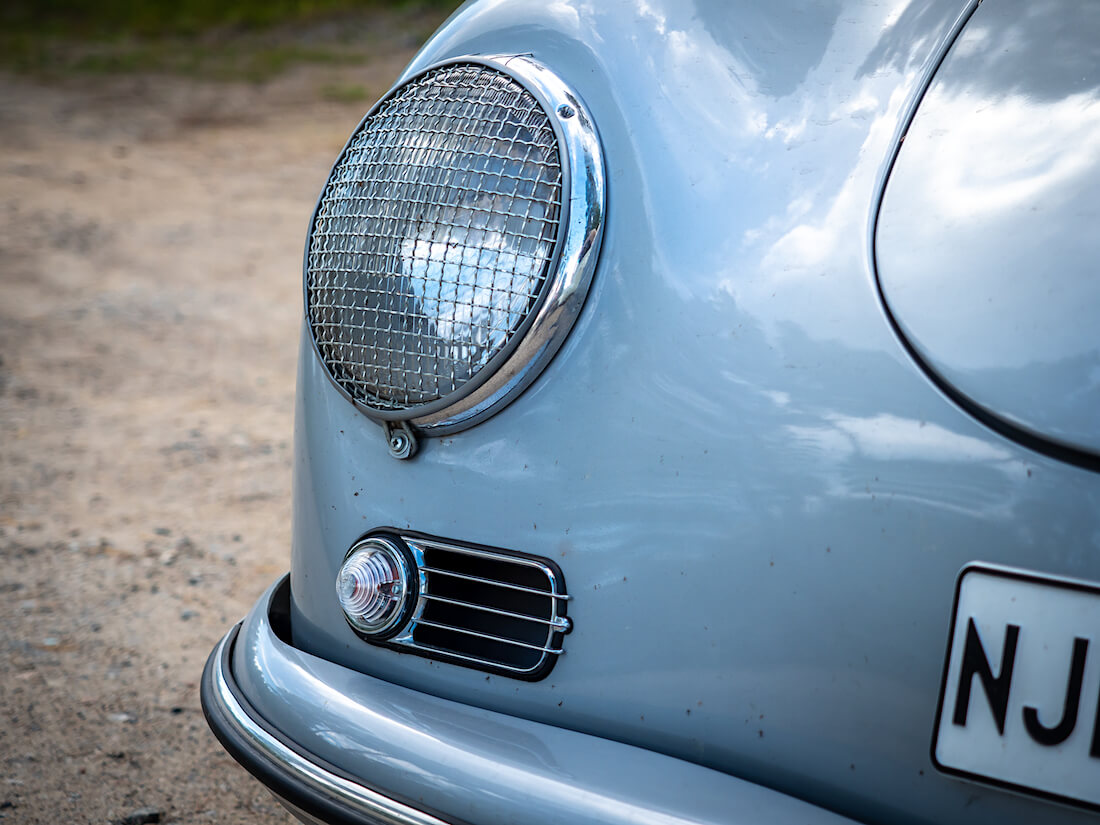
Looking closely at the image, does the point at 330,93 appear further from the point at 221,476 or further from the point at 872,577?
the point at 872,577

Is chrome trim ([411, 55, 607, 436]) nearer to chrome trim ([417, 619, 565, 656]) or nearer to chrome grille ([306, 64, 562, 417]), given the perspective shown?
chrome grille ([306, 64, 562, 417])

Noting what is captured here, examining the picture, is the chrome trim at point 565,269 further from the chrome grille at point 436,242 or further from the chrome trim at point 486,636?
the chrome trim at point 486,636

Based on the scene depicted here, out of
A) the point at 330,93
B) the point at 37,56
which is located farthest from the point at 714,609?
the point at 37,56

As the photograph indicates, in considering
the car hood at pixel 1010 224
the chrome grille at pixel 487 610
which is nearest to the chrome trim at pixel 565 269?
the chrome grille at pixel 487 610

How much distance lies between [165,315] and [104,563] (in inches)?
94.3

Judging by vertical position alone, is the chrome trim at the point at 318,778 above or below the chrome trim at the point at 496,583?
below

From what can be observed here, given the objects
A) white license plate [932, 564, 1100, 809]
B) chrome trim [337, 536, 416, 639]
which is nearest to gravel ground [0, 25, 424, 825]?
chrome trim [337, 536, 416, 639]

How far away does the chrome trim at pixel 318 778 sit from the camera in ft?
→ 3.39

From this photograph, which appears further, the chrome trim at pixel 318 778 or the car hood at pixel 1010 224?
the chrome trim at pixel 318 778

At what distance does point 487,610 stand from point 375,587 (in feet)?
0.45

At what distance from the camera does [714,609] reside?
99cm

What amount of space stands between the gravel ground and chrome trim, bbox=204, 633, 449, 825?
0.73 metres

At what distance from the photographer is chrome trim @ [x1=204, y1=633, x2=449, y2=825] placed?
1034mm

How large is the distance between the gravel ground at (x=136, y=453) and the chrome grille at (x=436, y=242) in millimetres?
1084
